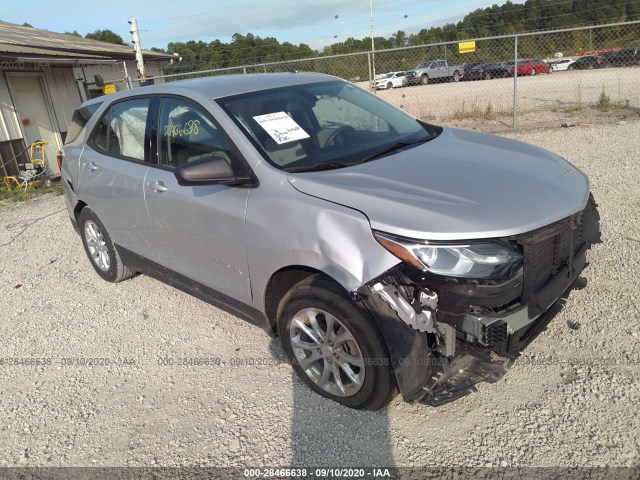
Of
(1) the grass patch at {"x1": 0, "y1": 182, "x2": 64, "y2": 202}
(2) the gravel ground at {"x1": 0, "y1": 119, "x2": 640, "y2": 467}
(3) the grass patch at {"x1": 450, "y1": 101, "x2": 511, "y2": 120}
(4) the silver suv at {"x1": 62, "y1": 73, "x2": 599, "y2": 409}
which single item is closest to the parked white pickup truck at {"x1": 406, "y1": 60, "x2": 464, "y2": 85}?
(3) the grass patch at {"x1": 450, "y1": 101, "x2": 511, "y2": 120}

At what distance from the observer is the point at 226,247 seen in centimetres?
315

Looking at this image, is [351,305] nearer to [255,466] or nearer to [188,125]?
[255,466]

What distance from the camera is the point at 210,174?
2871 millimetres

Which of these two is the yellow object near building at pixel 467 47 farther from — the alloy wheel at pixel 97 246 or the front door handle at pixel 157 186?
the front door handle at pixel 157 186

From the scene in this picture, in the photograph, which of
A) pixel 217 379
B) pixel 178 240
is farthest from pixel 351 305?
pixel 178 240

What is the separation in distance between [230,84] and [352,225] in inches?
67.4

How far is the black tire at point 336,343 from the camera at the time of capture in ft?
8.22

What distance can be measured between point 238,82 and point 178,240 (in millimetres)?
1242

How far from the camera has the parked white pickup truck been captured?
28.2 m

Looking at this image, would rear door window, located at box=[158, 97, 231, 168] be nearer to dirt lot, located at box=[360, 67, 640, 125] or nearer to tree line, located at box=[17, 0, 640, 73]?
dirt lot, located at box=[360, 67, 640, 125]

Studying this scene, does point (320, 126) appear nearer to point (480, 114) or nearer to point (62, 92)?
point (480, 114)

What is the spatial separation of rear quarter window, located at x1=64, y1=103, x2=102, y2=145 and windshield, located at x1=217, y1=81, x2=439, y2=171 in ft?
6.77

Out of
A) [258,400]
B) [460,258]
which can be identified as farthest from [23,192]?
[460,258]

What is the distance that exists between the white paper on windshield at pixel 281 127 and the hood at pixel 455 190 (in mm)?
428
